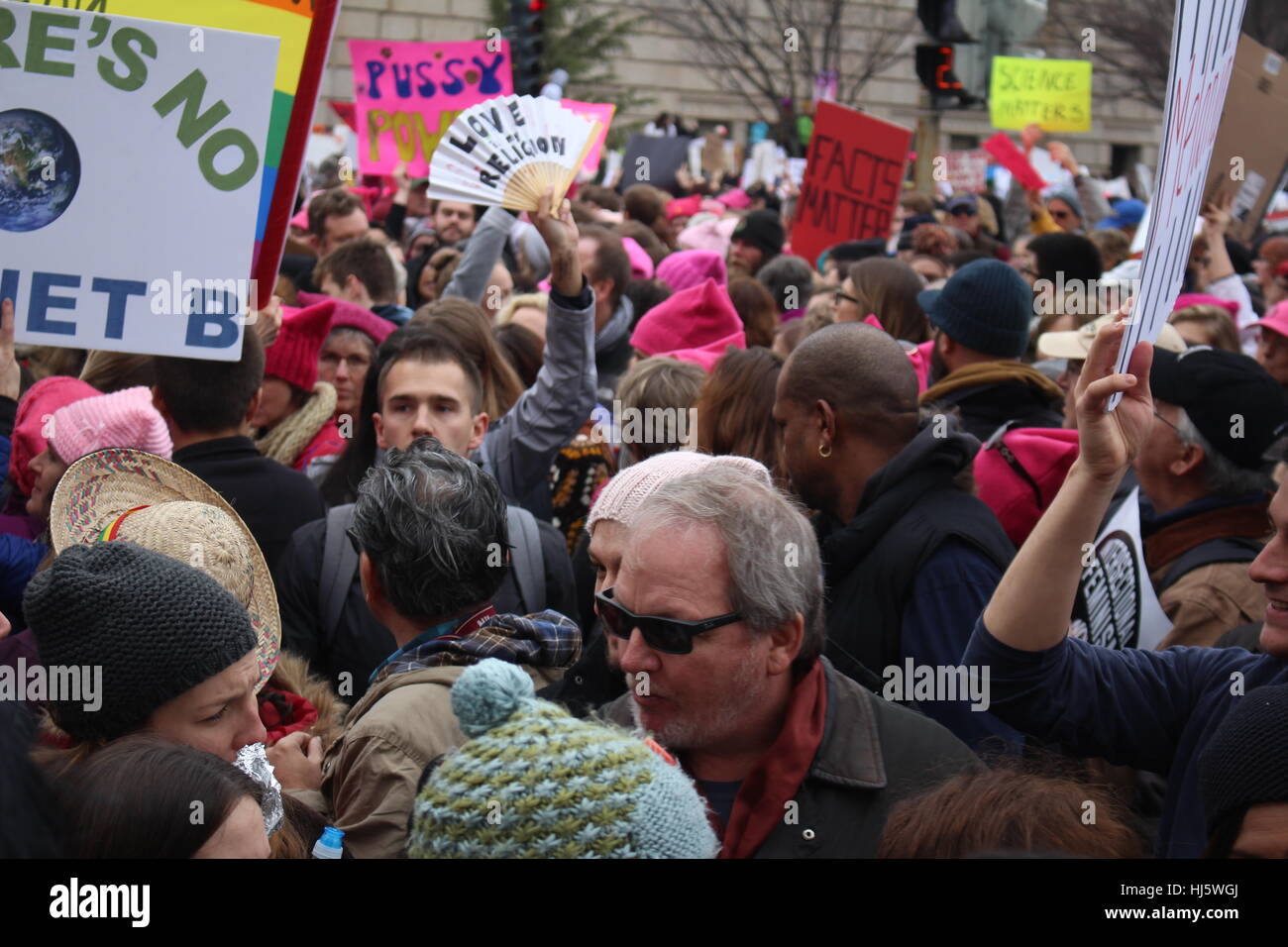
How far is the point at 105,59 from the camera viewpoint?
11.3 ft

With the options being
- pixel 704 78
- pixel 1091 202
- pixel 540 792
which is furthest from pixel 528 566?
pixel 704 78

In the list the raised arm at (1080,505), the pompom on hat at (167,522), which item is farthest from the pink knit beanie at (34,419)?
the raised arm at (1080,505)

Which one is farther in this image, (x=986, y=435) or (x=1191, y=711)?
(x=986, y=435)

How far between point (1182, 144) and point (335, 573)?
2.09 metres

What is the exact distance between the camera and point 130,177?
349 centimetres

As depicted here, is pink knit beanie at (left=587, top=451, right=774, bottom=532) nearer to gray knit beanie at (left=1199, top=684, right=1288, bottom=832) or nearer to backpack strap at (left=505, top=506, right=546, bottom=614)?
backpack strap at (left=505, top=506, right=546, bottom=614)

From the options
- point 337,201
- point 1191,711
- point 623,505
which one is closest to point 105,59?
point 623,505

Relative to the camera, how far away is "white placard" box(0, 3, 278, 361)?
11.1ft

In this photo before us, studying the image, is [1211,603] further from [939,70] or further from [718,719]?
[939,70]

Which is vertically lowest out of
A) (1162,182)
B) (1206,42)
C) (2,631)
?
(2,631)

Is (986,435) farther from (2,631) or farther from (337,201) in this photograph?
(337,201)

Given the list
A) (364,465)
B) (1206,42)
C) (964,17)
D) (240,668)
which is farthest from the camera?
(964,17)

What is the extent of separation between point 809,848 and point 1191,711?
761mm

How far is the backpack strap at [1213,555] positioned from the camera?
3674 millimetres
